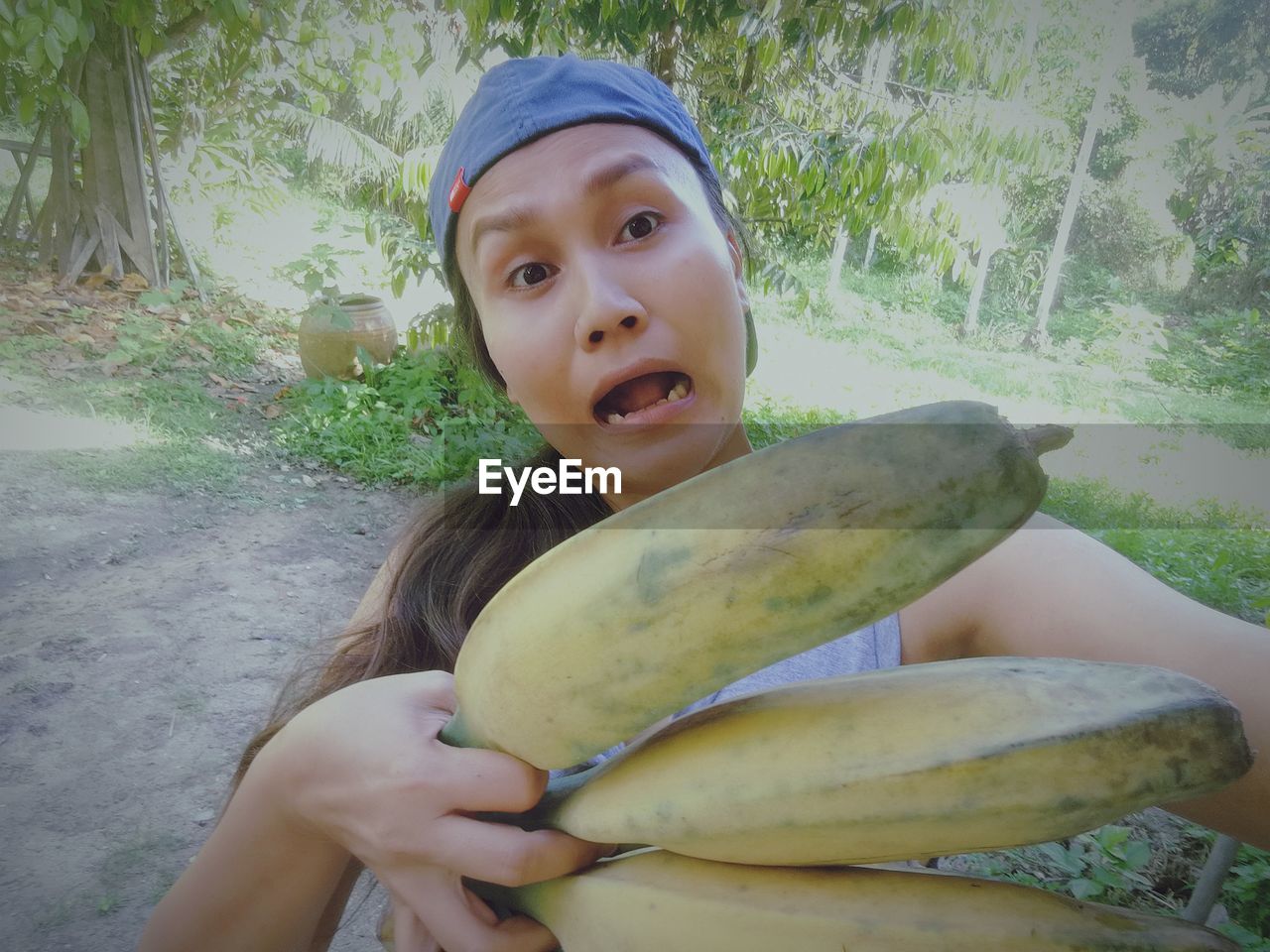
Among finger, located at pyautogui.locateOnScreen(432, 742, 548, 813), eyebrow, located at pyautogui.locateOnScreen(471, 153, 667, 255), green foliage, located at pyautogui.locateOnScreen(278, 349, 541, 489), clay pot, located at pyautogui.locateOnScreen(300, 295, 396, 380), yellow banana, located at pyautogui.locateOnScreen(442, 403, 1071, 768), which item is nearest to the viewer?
yellow banana, located at pyautogui.locateOnScreen(442, 403, 1071, 768)

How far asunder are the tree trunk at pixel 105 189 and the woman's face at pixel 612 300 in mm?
1711

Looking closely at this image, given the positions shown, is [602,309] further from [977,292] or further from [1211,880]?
[1211,880]

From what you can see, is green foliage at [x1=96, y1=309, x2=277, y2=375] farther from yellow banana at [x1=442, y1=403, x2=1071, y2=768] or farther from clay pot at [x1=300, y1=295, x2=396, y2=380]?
yellow banana at [x1=442, y1=403, x2=1071, y2=768]

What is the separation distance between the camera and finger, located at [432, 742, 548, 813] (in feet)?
1.23

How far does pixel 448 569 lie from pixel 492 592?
5cm

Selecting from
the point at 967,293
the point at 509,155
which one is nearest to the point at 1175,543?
the point at 967,293

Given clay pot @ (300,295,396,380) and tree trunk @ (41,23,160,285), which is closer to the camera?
tree trunk @ (41,23,160,285)

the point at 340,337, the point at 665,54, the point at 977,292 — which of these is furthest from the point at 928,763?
the point at 340,337

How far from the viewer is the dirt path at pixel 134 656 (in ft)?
3.84

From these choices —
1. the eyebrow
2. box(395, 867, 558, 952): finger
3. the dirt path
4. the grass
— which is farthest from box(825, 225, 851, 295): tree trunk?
the grass

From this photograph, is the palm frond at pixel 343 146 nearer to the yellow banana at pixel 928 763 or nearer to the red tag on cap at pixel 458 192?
the red tag on cap at pixel 458 192

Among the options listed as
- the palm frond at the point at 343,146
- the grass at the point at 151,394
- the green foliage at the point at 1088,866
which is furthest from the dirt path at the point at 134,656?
the green foliage at the point at 1088,866

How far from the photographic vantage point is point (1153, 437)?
1162mm

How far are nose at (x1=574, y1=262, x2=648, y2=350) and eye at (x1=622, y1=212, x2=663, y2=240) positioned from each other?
0.06 metres
